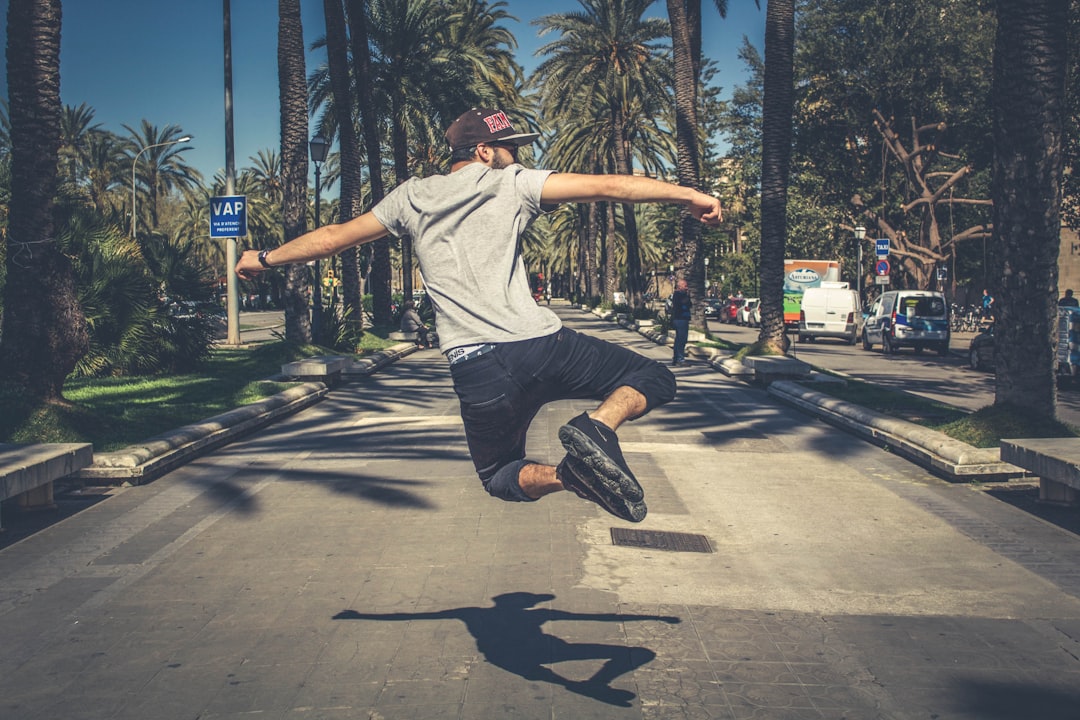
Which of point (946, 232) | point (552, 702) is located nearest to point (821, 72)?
point (946, 232)

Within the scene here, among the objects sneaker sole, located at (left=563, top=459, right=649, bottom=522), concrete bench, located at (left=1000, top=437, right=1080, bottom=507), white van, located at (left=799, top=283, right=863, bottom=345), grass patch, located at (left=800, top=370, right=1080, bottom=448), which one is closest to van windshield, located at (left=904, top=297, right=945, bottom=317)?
white van, located at (left=799, top=283, right=863, bottom=345)

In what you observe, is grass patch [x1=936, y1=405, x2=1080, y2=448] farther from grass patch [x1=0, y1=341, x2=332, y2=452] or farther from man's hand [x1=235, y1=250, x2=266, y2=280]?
grass patch [x1=0, y1=341, x2=332, y2=452]

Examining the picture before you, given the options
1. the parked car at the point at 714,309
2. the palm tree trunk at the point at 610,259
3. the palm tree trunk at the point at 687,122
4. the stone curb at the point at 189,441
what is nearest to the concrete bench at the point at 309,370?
the stone curb at the point at 189,441

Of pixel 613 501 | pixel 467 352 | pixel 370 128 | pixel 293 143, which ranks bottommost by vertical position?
pixel 613 501

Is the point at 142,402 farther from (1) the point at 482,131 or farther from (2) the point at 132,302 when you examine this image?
(1) the point at 482,131

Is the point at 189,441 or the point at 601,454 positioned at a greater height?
the point at 601,454

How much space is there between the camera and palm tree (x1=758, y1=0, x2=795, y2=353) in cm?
2105

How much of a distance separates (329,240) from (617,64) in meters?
Result: 42.0

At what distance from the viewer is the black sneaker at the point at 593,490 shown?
4020mm

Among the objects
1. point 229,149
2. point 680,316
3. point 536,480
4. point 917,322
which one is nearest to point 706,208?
point 536,480

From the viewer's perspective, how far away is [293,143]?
21531 millimetres

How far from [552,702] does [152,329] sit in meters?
15.7

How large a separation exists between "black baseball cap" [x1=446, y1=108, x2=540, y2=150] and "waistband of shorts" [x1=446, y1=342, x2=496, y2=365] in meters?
0.83

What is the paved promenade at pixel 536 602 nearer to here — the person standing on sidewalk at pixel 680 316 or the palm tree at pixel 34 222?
the palm tree at pixel 34 222
